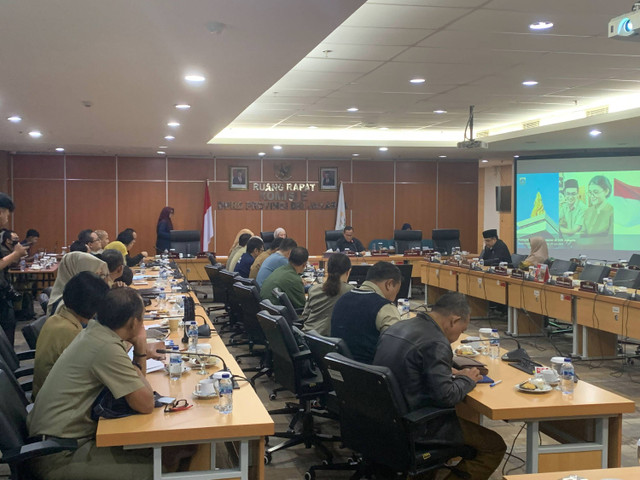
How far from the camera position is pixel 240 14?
3.79m

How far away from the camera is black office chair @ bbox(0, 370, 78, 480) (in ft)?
8.62

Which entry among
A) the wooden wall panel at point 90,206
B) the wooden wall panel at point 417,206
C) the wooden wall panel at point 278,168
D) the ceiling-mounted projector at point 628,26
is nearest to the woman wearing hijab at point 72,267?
the ceiling-mounted projector at point 628,26

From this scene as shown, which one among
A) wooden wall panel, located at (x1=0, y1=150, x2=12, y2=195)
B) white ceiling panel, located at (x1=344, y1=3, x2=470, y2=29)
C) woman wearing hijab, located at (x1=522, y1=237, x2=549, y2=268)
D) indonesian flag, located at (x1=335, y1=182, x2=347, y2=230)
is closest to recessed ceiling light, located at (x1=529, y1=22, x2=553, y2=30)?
white ceiling panel, located at (x1=344, y1=3, x2=470, y2=29)

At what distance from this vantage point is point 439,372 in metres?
3.16

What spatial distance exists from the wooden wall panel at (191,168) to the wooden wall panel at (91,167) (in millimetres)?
1257

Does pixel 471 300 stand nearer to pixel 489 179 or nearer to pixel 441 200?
pixel 441 200

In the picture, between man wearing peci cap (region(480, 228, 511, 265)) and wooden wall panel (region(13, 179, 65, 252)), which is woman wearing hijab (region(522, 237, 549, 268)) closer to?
man wearing peci cap (region(480, 228, 511, 265))

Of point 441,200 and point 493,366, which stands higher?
point 441,200

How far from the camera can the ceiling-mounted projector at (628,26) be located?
379 centimetres

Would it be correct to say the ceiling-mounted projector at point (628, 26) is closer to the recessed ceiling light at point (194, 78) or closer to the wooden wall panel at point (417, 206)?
the recessed ceiling light at point (194, 78)

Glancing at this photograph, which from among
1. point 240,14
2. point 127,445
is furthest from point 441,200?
point 127,445

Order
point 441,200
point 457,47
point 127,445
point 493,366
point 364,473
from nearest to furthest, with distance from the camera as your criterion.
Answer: point 127,445
point 364,473
point 493,366
point 457,47
point 441,200

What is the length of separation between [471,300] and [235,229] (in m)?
6.93

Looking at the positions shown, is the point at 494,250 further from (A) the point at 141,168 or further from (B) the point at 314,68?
(A) the point at 141,168
